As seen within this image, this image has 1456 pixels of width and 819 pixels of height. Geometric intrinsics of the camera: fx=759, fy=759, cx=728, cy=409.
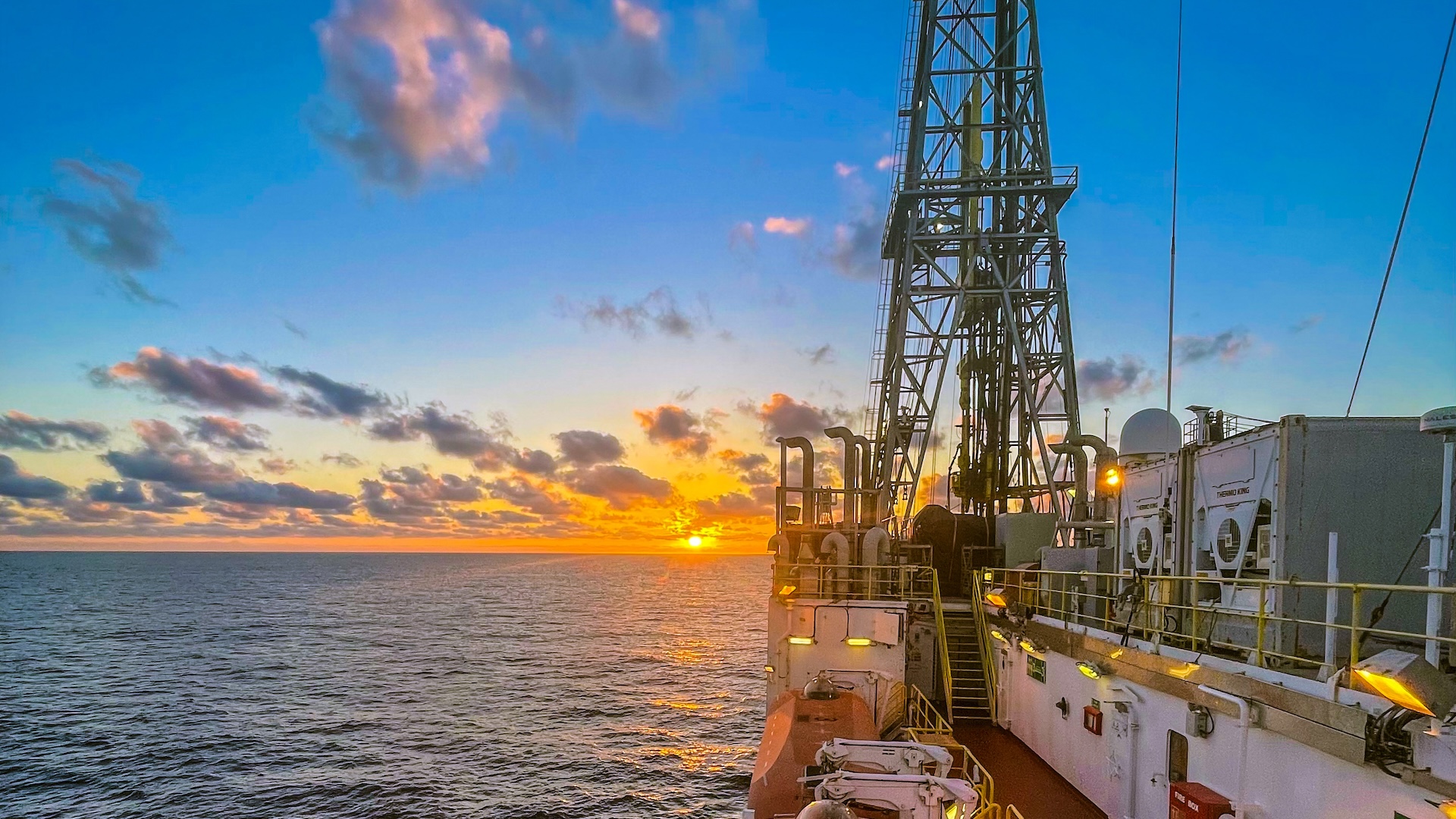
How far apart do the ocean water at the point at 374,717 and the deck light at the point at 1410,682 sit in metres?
21.9

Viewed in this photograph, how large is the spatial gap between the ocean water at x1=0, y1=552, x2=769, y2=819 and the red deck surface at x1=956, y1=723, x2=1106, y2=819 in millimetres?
10768

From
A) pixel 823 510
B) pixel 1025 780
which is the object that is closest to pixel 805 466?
pixel 823 510

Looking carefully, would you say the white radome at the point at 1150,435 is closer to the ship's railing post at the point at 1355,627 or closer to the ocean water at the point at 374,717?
the ship's railing post at the point at 1355,627

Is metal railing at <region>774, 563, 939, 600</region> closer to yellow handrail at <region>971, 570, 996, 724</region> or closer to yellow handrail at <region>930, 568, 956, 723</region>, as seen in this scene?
yellow handrail at <region>930, 568, 956, 723</region>

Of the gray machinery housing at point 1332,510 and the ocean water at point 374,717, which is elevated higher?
the gray machinery housing at point 1332,510

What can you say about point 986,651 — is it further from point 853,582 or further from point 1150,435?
point 1150,435

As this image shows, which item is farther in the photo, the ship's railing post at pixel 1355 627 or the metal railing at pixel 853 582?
the metal railing at pixel 853 582

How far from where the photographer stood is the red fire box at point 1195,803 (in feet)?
30.5

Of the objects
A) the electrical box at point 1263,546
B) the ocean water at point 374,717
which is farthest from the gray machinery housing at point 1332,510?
the ocean water at point 374,717

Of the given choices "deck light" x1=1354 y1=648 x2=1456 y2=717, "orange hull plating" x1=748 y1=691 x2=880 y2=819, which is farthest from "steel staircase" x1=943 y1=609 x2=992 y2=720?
"deck light" x1=1354 y1=648 x2=1456 y2=717

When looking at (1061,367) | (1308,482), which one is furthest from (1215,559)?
(1061,367)

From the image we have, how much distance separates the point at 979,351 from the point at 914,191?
11.2m

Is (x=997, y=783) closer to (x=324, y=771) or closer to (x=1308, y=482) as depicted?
(x=1308, y=482)

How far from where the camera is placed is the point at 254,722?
117 feet
